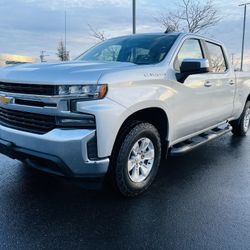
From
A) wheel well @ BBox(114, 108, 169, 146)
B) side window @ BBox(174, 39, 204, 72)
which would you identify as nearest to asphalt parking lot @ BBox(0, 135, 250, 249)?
wheel well @ BBox(114, 108, 169, 146)

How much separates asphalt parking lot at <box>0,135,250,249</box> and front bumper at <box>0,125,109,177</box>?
0.47m

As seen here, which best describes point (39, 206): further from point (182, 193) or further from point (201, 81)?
point (201, 81)

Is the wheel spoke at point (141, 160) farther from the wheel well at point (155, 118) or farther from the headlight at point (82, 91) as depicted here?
the headlight at point (82, 91)

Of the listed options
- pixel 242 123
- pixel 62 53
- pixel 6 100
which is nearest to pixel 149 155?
pixel 6 100

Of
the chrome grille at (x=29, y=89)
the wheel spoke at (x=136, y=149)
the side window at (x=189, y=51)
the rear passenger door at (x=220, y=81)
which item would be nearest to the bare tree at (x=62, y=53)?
the rear passenger door at (x=220, y=81)

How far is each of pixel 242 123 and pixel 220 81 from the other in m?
2.11

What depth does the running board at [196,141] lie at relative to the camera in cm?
451

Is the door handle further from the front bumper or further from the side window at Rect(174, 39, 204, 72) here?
the front bumper

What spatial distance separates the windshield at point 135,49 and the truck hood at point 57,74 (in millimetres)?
856

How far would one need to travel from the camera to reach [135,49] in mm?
4727

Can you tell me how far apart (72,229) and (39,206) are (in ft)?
2.10

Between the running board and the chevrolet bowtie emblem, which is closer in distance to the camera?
the chevrolet bowtie emblem

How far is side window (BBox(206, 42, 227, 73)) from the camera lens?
217 inches

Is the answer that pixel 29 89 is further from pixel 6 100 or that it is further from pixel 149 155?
pixel 149 155
